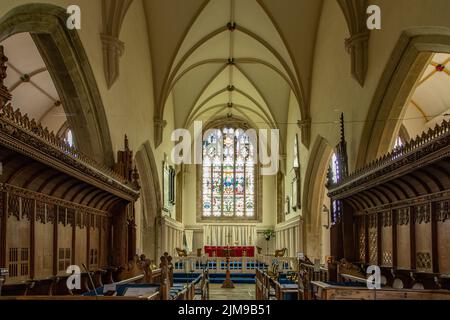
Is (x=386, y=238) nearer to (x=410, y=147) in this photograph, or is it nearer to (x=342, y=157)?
(x=410, y=147)

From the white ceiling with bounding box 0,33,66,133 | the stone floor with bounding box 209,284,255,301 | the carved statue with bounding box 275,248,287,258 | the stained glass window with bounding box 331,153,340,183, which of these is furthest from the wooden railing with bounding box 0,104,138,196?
the carved statue with bounding box 275,248,287,258

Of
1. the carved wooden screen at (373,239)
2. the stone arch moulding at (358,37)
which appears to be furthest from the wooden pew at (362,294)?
the stone arch moulding at (358,37)

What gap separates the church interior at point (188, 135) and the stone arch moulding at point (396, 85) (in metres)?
0.03

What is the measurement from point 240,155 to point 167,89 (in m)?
12.2

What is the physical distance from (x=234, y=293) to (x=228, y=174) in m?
14.2

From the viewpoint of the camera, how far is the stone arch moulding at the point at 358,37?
1261cm

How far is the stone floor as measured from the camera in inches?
604

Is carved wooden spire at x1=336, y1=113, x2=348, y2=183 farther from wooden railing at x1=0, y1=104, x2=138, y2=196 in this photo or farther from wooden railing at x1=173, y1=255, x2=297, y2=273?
wooden railing at x1=173, y1=255, x2=297, y2=273

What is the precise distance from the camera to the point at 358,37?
12.6 meters

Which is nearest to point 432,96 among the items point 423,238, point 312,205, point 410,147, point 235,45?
point 312,205

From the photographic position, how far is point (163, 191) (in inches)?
837

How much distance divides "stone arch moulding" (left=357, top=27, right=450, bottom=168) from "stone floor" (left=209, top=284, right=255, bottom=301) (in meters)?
5.18

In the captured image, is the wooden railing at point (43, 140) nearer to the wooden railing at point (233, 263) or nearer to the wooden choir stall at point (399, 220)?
the wooden choir stall at point (399, 220)

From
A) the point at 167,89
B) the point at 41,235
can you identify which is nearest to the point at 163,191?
the point at 167,89
